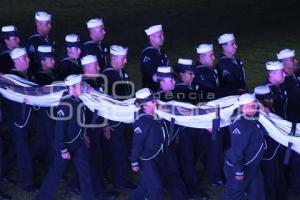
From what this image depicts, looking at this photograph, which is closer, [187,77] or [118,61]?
[187,77]

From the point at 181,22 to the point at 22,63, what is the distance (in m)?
6.54

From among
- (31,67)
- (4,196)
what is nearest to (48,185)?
(4,196)

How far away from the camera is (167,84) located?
6480 millimetres

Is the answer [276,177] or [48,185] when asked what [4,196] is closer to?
[48,185]

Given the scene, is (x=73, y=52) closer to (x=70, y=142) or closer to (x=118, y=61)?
(x=118, y=61)

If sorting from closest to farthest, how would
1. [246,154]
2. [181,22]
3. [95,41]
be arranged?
[246,154] → [95,41] → [181,22]

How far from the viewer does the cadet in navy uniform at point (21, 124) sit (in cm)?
665

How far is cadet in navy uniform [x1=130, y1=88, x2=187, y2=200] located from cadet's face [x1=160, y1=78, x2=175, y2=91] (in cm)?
42

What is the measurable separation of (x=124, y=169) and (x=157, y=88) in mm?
1008

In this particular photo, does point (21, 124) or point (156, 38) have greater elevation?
point (156, 38)

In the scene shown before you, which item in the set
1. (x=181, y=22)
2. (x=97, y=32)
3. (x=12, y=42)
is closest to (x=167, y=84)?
(x=97, y=32)

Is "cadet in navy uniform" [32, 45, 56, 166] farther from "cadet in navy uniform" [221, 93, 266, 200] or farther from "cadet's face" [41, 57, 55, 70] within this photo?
"cadet in navy uniform" [221, 93, 266, 200]

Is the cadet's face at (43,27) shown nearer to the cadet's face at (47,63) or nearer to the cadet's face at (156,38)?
the cadet's face at (47,63)

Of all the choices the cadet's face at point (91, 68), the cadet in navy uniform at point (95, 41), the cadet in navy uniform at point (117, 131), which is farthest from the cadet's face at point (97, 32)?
the cadet's face at point (91, 68)
